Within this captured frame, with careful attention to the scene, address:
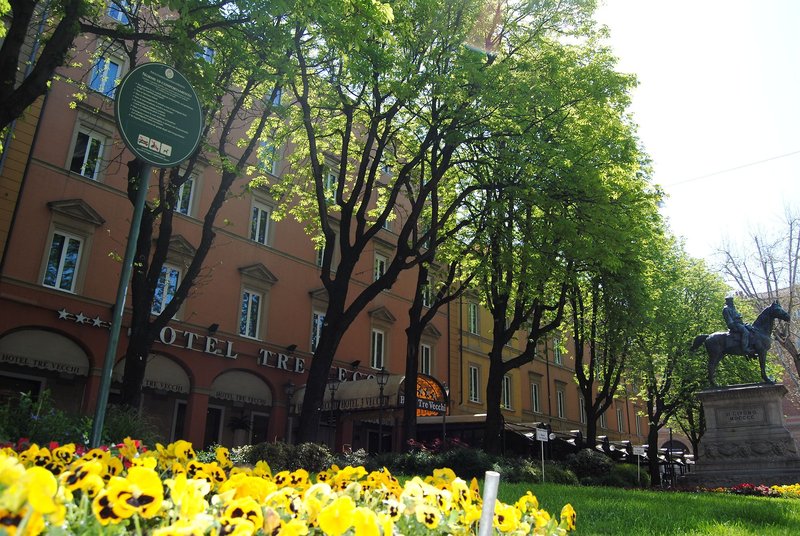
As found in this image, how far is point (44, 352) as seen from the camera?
1695 cm

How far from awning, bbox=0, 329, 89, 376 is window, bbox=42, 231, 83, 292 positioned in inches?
58.4

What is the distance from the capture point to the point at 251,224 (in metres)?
24.0

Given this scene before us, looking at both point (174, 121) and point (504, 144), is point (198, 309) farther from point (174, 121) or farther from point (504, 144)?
point (174, 121)

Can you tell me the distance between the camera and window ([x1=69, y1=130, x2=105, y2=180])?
61.9 feet

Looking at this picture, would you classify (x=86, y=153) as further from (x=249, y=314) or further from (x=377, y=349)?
(x=377, y=349)

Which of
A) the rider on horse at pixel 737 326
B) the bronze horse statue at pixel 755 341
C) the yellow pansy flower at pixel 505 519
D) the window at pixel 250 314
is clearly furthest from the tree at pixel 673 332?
the yellow pansy flower at pixel 505 519

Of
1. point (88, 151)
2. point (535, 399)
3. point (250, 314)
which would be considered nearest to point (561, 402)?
point (535, 399)

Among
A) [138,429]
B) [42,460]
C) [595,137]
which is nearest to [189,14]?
[138,429]

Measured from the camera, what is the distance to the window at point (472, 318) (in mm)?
35344

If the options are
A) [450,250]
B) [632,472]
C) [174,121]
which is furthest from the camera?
[632,472]

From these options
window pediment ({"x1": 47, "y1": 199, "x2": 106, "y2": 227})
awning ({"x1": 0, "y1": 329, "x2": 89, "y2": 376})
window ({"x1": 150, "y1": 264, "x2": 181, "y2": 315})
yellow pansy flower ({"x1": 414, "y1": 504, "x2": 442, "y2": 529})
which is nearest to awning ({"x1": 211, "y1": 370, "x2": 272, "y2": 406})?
window ({"x1": 150, "y1": 264, "x2": 181, "y2": 315})

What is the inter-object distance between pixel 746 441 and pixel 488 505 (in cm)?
1780

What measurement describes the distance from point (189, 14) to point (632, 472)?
73.4 ft

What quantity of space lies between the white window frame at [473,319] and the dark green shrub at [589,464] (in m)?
13.5
